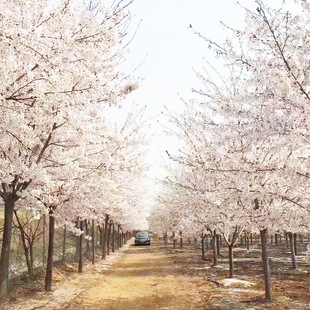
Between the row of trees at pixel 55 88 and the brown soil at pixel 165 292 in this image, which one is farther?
the brown soil at pixel 165 292

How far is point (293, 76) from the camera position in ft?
18.2

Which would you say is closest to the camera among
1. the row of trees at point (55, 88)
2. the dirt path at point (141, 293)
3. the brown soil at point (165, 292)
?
the row of trees at point (55, 88)

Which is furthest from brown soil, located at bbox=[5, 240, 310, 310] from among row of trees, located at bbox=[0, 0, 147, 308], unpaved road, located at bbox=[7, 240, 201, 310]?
row of trees, located at bbox=[0, 0, 147, 308]

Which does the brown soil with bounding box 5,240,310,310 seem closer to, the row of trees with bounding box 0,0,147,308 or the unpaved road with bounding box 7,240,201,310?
the unpaved road with bounding box 7,240,201,310

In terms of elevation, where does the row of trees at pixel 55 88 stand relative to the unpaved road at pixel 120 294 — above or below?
above

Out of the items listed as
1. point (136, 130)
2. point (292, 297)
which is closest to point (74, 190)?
point (136, 130)

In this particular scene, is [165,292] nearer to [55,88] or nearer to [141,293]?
[141,293]

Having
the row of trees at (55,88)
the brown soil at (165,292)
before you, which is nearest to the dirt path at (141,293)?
the brown soil at (165,292)

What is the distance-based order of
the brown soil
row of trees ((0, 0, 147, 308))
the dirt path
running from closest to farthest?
row of trees ((0, 0, 147, 308))
the brown soil
the dirt path

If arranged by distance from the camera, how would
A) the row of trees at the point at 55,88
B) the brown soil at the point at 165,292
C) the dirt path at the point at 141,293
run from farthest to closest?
the dirt path at the point at 141,293
the brown soil at the point at 165,292
the row of trees at the point at 55,88

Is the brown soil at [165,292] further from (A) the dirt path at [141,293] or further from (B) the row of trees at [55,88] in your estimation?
(B) the row of trees at [55,88]

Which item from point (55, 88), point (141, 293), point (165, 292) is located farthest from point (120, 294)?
point (55, 88)

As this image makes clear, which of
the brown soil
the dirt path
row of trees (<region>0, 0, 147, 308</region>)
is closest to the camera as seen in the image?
row of trees (<region>0, 0, 147, 308</region>)

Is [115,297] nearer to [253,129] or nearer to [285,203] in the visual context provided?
[285,203]
